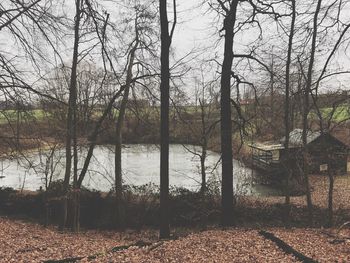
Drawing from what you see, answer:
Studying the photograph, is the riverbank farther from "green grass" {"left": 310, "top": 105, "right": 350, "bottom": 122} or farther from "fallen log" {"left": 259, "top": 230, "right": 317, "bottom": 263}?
"fallen log" {"left": 259, "top": 230, "right": 317, "bottom": 263}

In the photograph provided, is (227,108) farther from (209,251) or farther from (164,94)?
(209,251)

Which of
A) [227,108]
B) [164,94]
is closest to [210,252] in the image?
[164,94]

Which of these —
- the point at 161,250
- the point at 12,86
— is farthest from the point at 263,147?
the point at 12,86

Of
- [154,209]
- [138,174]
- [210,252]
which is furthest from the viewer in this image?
[138,174]

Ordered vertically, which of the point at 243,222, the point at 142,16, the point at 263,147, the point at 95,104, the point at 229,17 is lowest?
the point at 243,222

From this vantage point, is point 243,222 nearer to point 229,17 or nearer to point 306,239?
point 306,239

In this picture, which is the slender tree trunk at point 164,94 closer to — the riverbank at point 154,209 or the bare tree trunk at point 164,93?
the bare tree trunk at point 164,93

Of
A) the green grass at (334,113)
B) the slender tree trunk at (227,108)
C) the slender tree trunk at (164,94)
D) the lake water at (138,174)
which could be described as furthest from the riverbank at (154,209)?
the slender tree trunk at (164,94)

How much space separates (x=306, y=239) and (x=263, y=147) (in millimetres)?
22464

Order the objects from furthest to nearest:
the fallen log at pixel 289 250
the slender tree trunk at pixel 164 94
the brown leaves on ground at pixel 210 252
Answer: the slender tree trunk at pixel 164 94 → the brown leaves on ground at pixel 210 252 → the fallen log at pixel 289 250

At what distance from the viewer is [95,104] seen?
15188mm

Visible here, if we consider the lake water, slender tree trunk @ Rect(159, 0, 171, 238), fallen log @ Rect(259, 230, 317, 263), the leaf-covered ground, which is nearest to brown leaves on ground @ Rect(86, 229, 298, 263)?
the leaf-covered ground

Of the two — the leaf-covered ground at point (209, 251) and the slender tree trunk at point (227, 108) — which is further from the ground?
the slender tree trunk at point (227, 108)

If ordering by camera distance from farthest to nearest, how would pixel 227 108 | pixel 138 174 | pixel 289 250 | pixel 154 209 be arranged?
1. pixel 138 174
2. pixel 154 209
3. pixel 227 108
4. pixel 289 250
